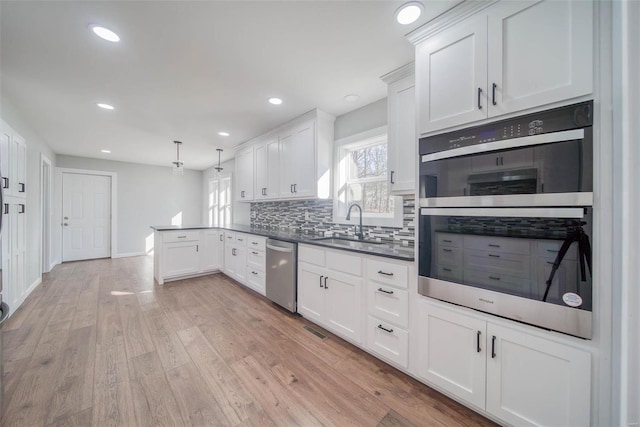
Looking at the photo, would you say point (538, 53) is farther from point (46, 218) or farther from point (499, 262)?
point (46, 218)

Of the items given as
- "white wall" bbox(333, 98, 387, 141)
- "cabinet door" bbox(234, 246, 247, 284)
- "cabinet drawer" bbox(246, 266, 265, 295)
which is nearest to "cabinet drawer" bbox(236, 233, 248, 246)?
"cabinet door" bbox(234, 246, 247, 284)

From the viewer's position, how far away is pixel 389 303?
1.86 m

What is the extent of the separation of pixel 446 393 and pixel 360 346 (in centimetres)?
70

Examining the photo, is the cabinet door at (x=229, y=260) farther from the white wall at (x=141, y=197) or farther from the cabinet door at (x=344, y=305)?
the white wall at (x=141, y=197)

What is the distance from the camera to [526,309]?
1.24 meters

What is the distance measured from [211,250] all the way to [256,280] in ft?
5.03

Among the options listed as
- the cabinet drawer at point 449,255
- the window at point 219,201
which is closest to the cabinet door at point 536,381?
the cabinet drawer at point 449,255

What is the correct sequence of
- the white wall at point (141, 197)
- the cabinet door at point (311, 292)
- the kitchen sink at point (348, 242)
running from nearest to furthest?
the kitchen sink at point (348, 242)
the cabinet door at point (311, 292)
the white wall at point (141, 197)

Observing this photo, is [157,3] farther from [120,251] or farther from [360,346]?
[120,251]

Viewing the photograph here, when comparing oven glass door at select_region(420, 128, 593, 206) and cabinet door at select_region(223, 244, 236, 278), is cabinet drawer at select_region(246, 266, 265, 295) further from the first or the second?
oven glass door at select_region(420, 128, 593, 206)

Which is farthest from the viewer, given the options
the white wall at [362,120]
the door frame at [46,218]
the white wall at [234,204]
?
the white wall at [234,204]

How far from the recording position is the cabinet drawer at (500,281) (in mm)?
1258

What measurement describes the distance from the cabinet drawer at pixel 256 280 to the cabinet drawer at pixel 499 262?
2.58m

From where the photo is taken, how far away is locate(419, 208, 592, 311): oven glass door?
1117 millimetres
